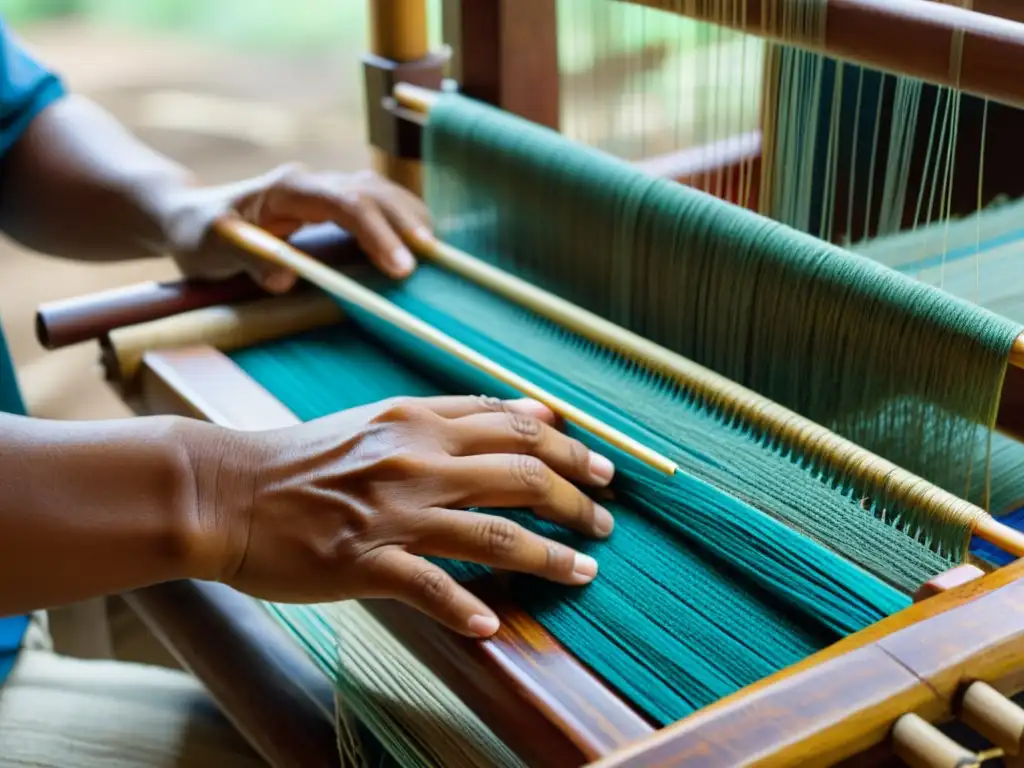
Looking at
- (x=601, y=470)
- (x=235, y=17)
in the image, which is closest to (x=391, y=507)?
(x=601, y=470)

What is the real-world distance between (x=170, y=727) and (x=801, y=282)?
2.39ft

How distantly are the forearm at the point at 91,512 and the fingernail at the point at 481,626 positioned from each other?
19cm

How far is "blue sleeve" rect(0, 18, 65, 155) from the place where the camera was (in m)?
1.40

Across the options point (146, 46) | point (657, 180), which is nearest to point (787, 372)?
point (657, 180)

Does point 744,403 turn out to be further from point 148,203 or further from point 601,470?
point 148,203

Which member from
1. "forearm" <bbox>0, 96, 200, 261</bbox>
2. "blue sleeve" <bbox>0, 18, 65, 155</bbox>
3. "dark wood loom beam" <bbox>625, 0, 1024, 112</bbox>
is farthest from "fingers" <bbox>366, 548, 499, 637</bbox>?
"blue sleeve" <bbox>0, 18, 65, 155</bbox>

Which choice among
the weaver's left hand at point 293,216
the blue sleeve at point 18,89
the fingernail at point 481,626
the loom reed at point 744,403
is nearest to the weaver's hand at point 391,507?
the fingernail at point 481,626

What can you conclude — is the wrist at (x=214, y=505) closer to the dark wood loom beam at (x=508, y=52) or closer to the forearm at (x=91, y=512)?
the forearm at (x=91, y=512)

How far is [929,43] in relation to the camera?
87 centimetres

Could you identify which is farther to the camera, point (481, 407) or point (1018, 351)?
point (481, 407)

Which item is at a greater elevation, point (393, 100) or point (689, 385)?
point (393, 100)

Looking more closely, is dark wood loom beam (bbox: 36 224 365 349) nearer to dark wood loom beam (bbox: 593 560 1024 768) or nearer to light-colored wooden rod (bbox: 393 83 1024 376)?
light-colored wooden rod (bbox: 393 83 1024 376)

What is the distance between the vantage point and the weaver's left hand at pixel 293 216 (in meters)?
1.24

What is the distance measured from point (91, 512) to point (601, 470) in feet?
1.21
